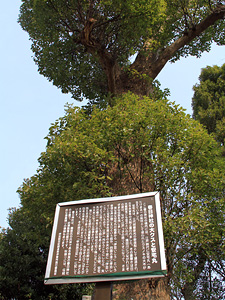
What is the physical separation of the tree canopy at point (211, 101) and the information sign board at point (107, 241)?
34.9 feet

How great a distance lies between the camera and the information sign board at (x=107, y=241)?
334 centimetres

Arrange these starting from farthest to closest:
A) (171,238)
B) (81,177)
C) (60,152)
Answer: (81,177) < (60,152) < (171,238)

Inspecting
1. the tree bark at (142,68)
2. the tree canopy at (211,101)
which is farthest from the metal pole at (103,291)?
the tree canopy at (211,101)

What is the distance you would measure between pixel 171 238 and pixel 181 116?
2743mm

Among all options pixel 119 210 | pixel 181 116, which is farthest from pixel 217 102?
pixel 119 210

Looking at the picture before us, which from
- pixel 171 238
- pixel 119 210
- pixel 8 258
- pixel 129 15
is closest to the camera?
pixel 119 210

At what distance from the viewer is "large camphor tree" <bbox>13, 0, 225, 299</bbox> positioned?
5387 millimetres

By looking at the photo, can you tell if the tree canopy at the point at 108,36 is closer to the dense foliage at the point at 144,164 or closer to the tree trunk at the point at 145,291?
the dense foliage at the point at 144,164

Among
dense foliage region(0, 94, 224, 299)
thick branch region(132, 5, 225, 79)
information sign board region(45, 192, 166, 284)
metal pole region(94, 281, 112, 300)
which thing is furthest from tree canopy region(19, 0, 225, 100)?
metal pole region(94, 281, 112, 300)

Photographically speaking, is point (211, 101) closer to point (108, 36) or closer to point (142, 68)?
point (142, 68)

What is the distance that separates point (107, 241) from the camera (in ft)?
12.0

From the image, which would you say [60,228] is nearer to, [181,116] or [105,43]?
[181,116]

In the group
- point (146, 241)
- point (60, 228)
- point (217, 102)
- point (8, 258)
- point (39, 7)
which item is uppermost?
point (217, 102)

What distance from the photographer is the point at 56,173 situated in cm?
594
